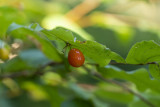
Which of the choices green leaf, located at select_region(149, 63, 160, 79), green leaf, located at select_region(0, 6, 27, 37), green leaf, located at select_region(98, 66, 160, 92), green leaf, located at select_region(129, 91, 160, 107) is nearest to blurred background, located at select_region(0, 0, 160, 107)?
green leaf, located at select_region(0, 6, 27, 37)

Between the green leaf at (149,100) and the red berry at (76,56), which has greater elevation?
the green leaf at (149,100)

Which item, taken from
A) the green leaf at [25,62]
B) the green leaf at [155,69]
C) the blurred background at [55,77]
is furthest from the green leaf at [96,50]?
the green leaf at [25,62]

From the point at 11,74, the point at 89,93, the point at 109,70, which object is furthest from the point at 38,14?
the point at 109,70

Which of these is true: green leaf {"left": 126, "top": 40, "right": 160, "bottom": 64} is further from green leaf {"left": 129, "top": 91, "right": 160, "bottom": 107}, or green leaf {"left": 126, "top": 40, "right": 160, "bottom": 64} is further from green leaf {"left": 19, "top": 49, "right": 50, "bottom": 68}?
green leaf {"left": 19, "top": 49, "right": 50, "bottom": 68}

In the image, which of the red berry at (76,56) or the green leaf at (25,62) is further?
the green leaf at (25,62)

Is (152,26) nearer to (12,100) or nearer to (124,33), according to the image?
(124,33)

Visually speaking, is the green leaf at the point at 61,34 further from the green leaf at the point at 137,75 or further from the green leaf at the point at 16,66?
the green leaf at the point at 16,66
